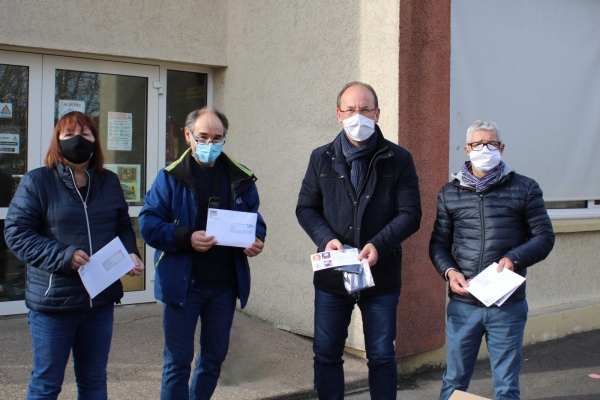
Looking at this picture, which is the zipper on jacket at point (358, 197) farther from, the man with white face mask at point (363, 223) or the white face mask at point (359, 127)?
the white face mask at point (359, 127)

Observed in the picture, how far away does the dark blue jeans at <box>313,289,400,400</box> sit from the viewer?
3318 mm

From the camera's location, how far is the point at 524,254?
3248mm

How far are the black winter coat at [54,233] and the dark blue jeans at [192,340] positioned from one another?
384mm

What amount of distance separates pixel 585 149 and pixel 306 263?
3.37m

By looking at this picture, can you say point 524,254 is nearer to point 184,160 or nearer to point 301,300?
point 184,160

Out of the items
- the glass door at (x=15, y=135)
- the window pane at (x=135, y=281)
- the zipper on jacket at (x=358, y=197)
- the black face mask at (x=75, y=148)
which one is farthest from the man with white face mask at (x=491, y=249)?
the glass door at (x=15, y=135)

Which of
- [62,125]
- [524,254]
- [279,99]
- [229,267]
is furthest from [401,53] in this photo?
[62,125]

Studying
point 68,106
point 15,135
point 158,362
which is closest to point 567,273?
point 158,362

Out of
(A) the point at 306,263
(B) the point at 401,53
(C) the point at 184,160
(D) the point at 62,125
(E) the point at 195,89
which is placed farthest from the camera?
(E) the point at 195,89

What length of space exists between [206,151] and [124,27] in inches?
123

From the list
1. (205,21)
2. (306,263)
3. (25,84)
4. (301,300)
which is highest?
(205,21)

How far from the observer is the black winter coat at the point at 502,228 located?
3.30 metres

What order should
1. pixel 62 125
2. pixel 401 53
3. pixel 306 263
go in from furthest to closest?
pixel 306 263
pixel 401 53
pixel 62 125

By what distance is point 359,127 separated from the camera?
3293mm
